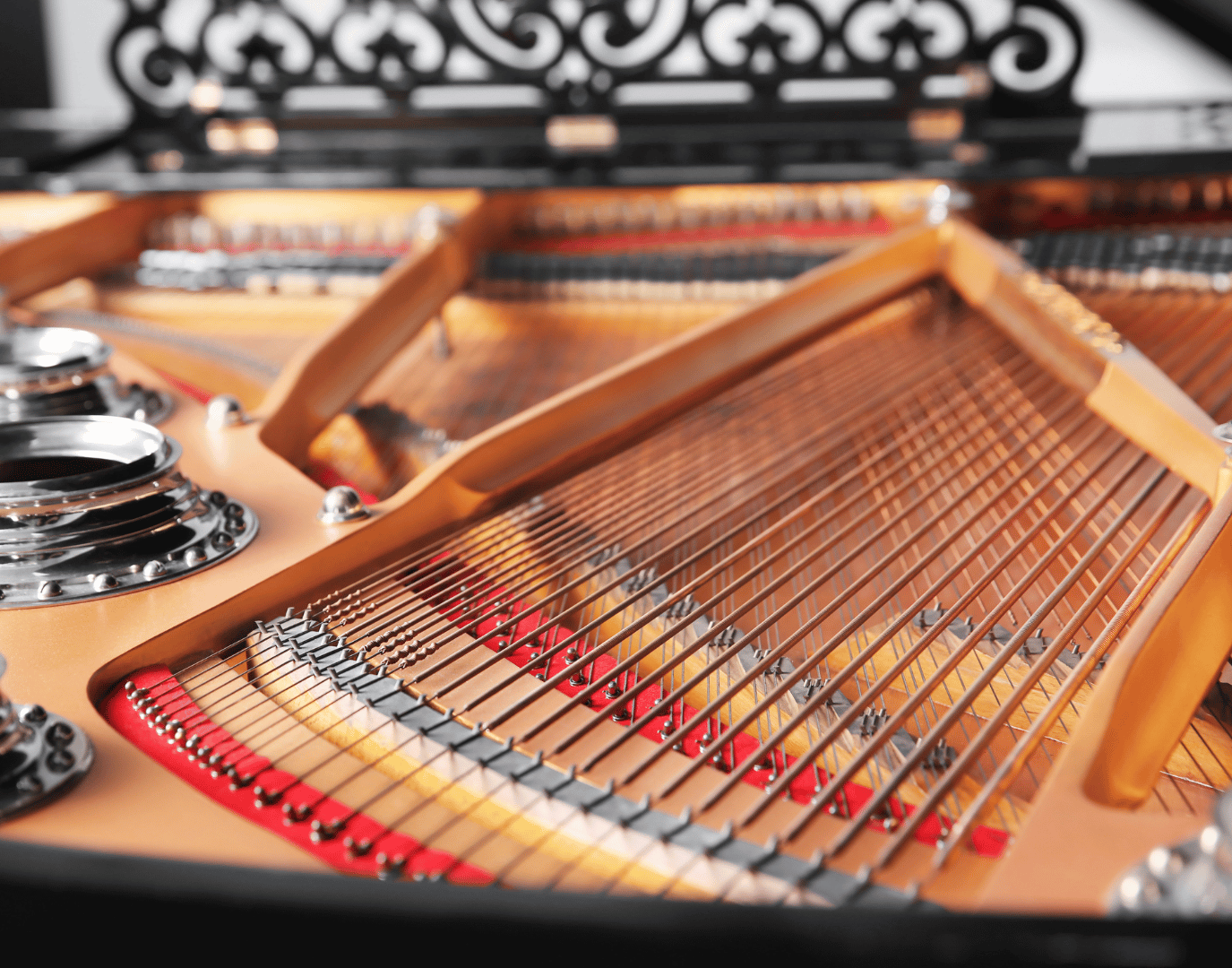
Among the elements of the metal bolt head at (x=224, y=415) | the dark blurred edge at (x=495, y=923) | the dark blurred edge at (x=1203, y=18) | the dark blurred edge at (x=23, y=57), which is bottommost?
the metal bolt head at (x=224, y=415)

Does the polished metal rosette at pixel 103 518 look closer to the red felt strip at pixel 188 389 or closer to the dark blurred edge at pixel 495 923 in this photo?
the red felt strip at pixel 188 389

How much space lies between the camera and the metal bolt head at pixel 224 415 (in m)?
1.94

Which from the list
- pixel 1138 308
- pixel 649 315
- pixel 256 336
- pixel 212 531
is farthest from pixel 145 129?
pixel 1138 308

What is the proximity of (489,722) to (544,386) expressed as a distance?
4.53 ft

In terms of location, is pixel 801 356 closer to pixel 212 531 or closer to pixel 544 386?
pixel 544 386

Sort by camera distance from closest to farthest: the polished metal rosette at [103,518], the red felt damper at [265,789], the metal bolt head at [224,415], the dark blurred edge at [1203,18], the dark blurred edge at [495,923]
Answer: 1. the dark blurred edge at [495,923]
2. the red felt damper at [265,789]
3. the polished metal rosette at [103,518]
4. the metal bolt head at [224,415]
5. the dark blurred edge at [1203,18]

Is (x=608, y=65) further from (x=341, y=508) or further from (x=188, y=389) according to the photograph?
(x=341, y=508)

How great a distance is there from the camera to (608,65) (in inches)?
134

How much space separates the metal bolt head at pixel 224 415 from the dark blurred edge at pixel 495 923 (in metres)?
1.29

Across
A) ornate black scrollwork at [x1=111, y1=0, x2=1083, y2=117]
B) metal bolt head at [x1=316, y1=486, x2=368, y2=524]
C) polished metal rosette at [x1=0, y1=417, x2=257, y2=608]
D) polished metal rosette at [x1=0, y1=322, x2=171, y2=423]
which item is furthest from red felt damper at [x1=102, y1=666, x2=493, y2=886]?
ornate black scrollwork at [x1=111, y1=0, x2=1083, y2=117]

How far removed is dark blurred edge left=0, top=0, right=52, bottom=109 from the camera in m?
5.77

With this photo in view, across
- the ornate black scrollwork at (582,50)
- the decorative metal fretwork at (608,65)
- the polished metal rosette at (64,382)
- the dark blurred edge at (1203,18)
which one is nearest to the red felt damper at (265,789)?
the polished metal rosette at (64,382)

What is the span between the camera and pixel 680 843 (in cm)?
101

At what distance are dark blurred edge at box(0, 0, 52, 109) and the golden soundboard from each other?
3542mm
